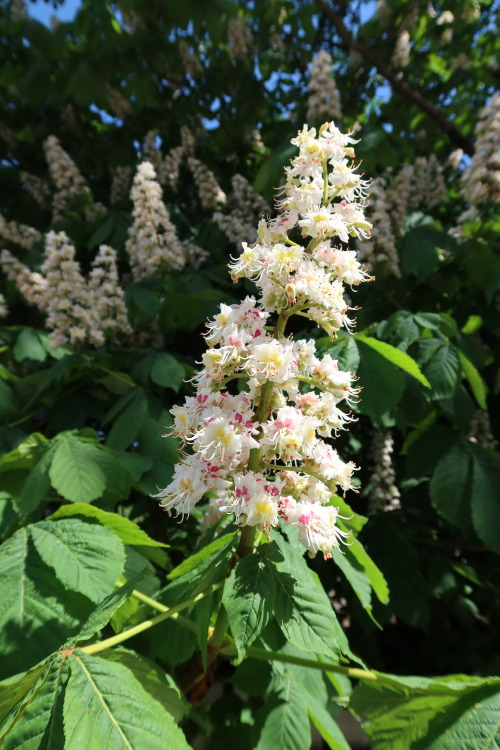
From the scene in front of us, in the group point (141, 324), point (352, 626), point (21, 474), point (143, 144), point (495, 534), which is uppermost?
point (143, 144)

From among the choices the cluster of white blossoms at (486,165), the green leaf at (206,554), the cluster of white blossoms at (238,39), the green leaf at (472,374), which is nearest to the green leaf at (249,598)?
the green leaf at (206,554)

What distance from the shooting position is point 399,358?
169 cm

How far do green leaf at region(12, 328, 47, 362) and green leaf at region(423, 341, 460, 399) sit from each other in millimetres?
1819

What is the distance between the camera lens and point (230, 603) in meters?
0.84

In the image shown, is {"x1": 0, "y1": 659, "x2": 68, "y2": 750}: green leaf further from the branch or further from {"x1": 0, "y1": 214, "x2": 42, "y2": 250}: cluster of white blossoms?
the branch

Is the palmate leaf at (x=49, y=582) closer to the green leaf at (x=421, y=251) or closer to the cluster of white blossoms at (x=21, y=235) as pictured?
the green leaf at (x=421, y=251)

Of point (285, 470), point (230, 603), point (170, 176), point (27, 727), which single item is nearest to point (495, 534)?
point (285, 470)

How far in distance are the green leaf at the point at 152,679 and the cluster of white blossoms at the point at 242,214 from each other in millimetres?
2539

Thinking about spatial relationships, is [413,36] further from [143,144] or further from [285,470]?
[285,470]

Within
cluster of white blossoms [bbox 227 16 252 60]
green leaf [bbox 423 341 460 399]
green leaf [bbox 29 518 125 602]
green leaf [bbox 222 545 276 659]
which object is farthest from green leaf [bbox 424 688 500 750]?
cluster of white blossoms [bbox 227 16 252 60]

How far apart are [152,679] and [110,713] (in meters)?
0.27

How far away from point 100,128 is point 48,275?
2.56 meters

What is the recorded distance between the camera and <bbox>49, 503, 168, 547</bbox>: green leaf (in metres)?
1.20

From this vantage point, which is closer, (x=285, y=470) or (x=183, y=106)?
(x=285, y=470)
